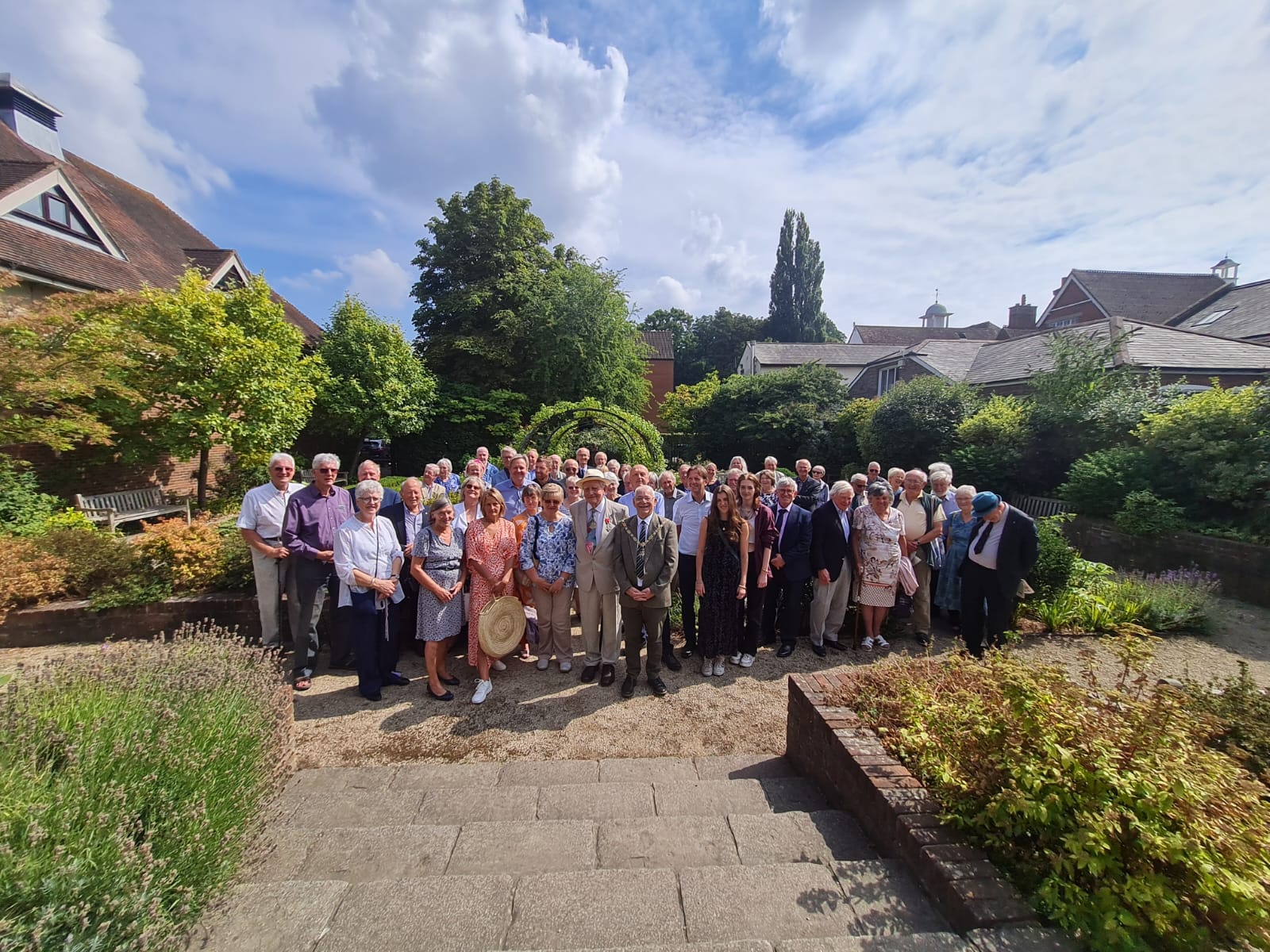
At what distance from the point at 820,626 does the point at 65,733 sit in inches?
220

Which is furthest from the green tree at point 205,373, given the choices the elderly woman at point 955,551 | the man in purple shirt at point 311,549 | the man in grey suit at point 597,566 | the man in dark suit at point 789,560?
the elderly woman at point 955,551

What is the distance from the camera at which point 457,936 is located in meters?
1.93

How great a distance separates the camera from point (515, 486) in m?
6.37

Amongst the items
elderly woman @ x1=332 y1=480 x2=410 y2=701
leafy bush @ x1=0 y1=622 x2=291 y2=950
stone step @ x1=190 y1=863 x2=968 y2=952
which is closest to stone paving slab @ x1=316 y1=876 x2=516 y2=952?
stone step @ x1=190 y1=863 x2=968 y2=952

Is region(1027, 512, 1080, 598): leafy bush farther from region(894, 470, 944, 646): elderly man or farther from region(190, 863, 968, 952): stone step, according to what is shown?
region(190, 863, 968, 952): stone step

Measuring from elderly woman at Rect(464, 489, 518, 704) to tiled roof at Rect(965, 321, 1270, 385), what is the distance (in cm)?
1696

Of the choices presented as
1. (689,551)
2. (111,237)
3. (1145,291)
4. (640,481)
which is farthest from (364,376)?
(1145,291)

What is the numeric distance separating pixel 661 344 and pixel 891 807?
1609 inches

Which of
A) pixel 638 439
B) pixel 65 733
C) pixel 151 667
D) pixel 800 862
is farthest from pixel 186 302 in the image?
pixel 800 862

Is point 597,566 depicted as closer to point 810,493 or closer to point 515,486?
point 515,486

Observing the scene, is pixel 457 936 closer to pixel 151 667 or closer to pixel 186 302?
pixel 151 667

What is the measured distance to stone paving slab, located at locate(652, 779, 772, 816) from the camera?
10.6ft

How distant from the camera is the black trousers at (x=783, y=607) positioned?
558cm

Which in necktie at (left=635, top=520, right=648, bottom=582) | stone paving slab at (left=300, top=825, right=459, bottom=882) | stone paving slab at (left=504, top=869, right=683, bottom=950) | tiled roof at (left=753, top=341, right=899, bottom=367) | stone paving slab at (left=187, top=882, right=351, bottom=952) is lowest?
stone paving slab at (left=300, top=825, right=459, bottom=882)
